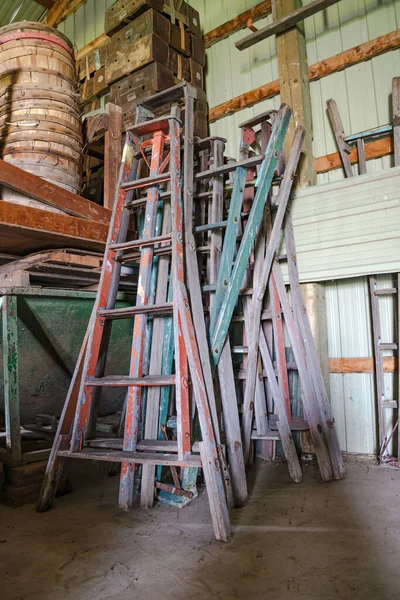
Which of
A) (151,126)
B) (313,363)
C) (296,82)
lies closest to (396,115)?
(296,82)

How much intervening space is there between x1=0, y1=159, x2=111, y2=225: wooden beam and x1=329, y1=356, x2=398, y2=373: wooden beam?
267cm

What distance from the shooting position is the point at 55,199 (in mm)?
3766

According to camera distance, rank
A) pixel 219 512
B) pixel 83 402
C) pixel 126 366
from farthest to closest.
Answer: pixel 126 366
pixel 83 402
pixel 219 512

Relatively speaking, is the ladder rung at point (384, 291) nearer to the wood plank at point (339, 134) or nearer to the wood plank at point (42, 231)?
the wood plank at point (339, 134)

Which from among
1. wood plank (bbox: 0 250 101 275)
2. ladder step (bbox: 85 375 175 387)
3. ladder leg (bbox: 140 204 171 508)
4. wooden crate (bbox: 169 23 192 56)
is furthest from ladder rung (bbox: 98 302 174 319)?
wooden crate (bbox: 169 23 192 56)

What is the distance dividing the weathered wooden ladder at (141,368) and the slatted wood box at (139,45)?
147 cm

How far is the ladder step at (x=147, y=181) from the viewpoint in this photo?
321 cm

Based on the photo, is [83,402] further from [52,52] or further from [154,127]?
[52,52]

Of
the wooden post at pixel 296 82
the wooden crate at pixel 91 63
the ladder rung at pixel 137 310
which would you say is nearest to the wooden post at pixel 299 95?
the wooden post at pixel 296 82

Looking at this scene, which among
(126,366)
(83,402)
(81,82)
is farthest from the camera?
(81,82)

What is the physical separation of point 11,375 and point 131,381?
994 mm

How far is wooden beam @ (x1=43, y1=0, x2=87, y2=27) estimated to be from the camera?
7.22m

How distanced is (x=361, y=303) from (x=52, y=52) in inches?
151

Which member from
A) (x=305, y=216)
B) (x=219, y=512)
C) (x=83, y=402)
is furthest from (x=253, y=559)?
(x=305, y=216)
